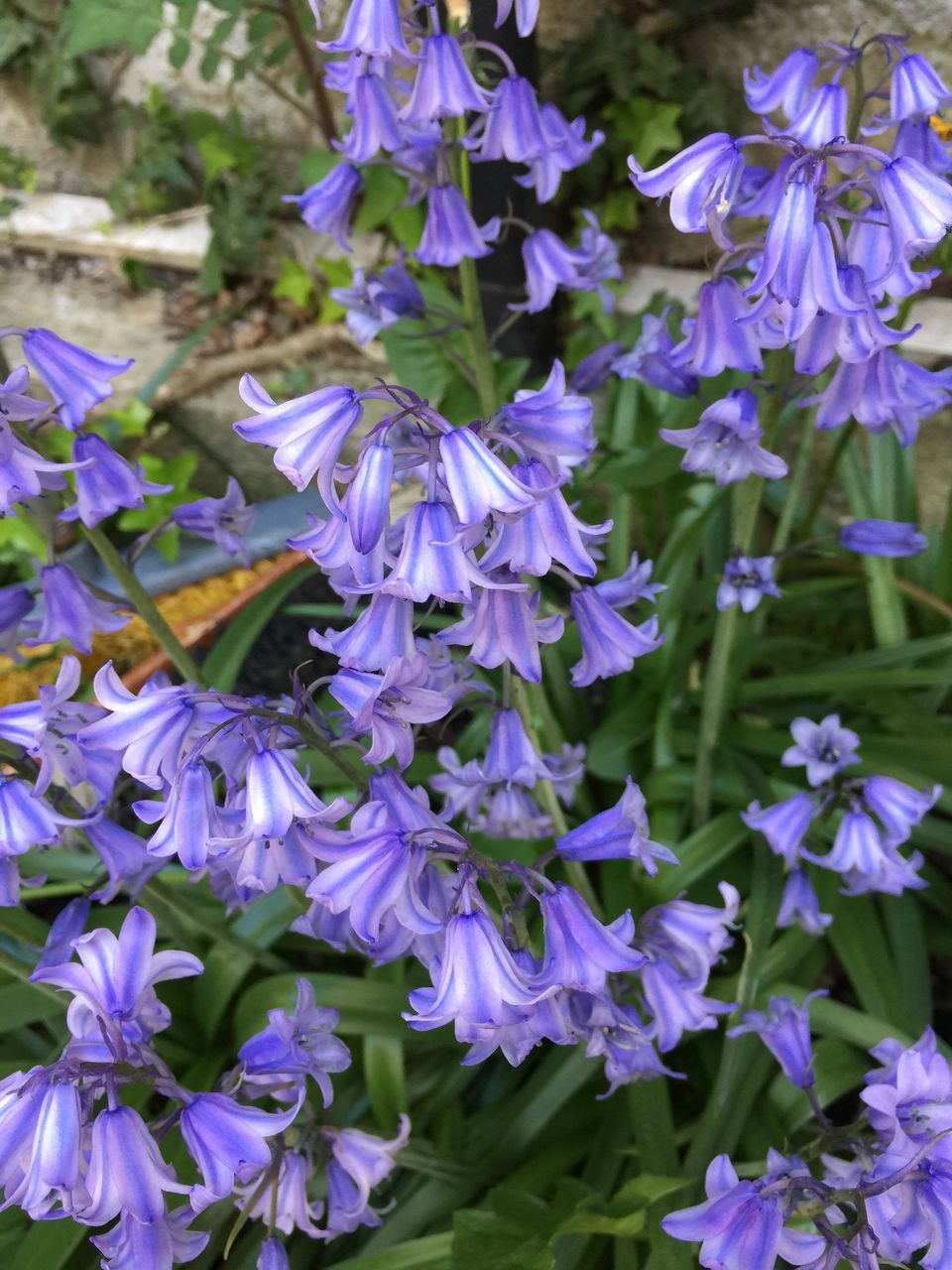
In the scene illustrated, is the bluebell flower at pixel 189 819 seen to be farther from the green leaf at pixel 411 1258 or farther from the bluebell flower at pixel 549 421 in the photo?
the green leaf at pixel 411 1258

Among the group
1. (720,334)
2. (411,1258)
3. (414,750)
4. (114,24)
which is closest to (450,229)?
(720,334)

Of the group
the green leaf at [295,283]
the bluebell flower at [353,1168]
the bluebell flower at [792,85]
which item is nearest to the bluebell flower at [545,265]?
the bluebell flower at [792,85]

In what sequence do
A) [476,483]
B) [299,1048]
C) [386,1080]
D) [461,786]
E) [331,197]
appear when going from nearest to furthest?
[476,483] < [299,1048] < [461,786] < [386,1080] < [331,197]

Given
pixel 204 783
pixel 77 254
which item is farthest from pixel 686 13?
pixel 204 783

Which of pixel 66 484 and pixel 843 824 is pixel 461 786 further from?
pixel 66 484

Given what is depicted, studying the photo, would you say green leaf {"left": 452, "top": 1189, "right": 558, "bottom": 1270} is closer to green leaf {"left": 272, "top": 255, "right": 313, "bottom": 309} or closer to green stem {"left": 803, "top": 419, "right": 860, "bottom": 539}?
green stem {"left": 803, "top": 419, "right": 860, "bottom": 539}

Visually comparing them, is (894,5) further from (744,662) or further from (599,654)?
(599,654)

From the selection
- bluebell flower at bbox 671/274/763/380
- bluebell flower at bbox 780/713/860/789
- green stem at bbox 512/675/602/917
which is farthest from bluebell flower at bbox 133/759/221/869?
bluebell flower at bbox 780/713/860/789
